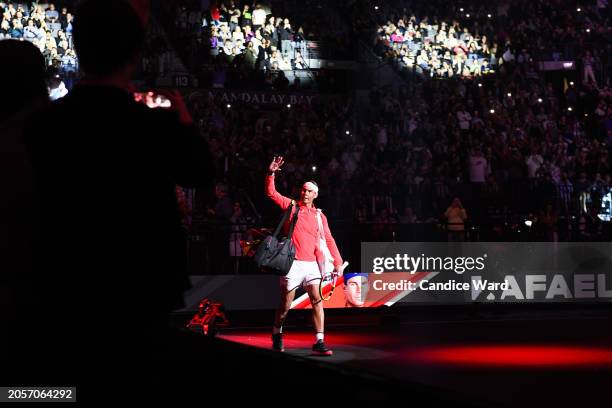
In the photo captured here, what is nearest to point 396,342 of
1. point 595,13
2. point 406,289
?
point 406,289

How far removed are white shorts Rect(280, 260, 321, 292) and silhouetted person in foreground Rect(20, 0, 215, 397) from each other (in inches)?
431

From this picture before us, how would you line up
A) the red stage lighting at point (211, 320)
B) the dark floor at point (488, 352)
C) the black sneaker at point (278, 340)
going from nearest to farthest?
the dark floor at point (488, 352) → the black sneaker at point (278, 340) → the red stage lighting at point (211, 320)

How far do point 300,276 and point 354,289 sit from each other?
5964mm

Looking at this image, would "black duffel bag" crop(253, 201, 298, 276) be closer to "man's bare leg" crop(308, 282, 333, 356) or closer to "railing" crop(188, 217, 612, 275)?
"man's bare leg" crop(308, 282, 333, 356)

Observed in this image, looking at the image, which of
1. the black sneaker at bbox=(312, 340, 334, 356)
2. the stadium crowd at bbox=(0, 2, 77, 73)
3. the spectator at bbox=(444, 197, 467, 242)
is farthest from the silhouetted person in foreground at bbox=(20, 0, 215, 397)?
the stadium crowd at bbox=(0, 2, 77, 73)

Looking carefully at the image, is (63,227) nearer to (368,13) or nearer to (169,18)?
(169,18)

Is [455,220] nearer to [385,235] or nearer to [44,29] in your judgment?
[385,235]

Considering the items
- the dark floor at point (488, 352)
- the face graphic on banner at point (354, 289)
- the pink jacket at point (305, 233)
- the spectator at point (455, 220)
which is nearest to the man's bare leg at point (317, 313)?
the dark floor at point (488, 352)

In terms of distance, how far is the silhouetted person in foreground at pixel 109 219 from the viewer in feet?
9.06

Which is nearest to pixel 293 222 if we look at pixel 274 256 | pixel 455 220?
pixel 274 256

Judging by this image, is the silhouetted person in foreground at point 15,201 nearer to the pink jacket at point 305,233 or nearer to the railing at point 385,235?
the pink jacket at point 305,233

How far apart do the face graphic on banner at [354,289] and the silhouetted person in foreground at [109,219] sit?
55.3ft

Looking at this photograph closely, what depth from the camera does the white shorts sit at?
13.9 meters

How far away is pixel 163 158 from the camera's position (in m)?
2.87
